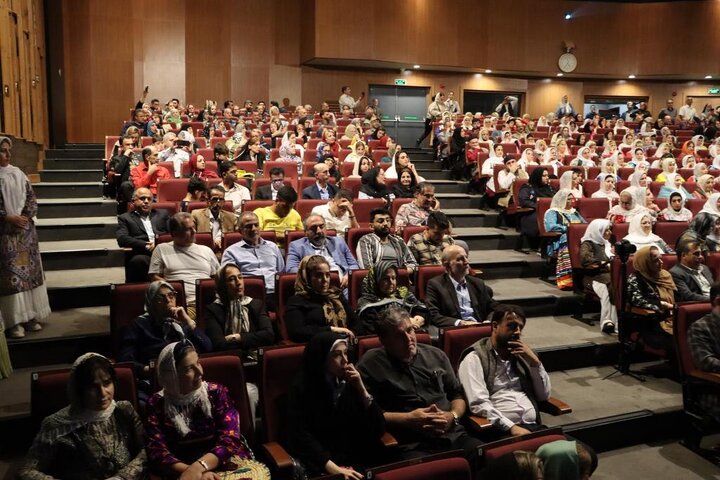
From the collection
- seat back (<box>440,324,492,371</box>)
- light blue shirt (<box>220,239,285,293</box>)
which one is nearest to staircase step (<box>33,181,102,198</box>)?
light blue shirt (<box>220,239,285,293</box>)

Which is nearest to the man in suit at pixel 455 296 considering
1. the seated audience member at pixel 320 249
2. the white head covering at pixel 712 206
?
the seated audience member at pixel 320 249

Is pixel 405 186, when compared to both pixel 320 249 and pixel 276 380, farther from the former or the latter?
pixel 276 380

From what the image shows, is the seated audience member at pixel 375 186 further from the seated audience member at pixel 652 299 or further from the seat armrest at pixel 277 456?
the seat armrest at pixel 277 456

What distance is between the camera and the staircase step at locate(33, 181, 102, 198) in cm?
630

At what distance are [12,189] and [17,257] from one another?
1.16ft

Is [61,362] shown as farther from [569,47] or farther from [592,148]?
[569,47]

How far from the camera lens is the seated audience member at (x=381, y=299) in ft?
10.5

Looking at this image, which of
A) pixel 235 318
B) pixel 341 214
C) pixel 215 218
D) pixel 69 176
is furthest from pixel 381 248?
pixel 69 176

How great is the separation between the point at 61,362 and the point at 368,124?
24.9ft

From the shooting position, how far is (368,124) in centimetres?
1019

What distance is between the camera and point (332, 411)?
2244 millimetres

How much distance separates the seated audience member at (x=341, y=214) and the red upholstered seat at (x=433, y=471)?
2775 mm

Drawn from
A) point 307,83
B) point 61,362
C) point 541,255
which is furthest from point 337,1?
point 61,362

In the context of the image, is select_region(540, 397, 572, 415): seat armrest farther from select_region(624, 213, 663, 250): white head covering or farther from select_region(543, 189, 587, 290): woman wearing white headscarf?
select_region(624, 213, 663, 250): white head covering
